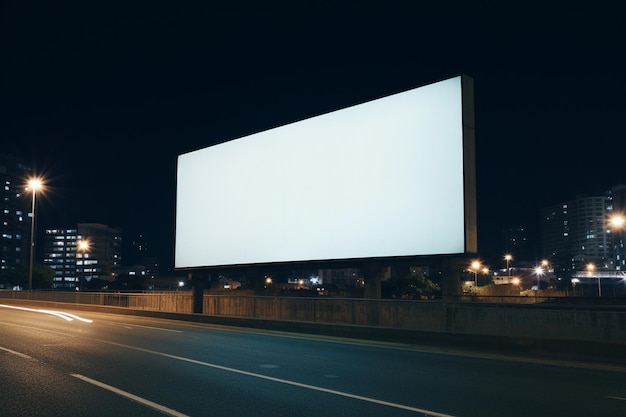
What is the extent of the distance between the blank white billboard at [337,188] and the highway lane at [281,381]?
7.75 metres

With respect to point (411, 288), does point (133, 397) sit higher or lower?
lower

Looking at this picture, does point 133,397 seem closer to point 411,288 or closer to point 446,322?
point 446,322

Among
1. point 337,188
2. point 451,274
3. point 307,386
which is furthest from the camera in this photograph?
point 337,188

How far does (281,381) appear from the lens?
12023 mm

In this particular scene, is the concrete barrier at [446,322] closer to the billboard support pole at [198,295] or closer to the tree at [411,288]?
the billboard support pole at [198,295]

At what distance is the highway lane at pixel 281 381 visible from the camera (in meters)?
9.39

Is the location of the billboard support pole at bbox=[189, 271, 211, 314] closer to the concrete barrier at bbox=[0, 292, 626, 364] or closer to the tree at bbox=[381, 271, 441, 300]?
the concrete barrier at bbox=[0, 292, 626, 364]

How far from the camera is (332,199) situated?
3008cm

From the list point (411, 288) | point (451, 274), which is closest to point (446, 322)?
point (451, 274)

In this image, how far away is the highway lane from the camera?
939 cm

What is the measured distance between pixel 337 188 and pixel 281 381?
1850 centimetres

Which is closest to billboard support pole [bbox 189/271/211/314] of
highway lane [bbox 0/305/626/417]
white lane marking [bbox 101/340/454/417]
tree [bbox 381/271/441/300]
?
highway lane [bbox 0/305/626/417]

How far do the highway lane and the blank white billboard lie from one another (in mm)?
7753

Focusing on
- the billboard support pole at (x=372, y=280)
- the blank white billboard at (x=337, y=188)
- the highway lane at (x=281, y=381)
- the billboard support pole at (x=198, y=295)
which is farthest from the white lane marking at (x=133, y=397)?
the billboard support pole at (x=372, y=280)
